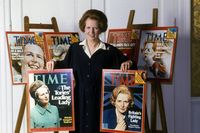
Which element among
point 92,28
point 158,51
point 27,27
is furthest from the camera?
point 27,27

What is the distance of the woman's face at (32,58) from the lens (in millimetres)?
2350

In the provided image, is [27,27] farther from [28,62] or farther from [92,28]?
[92,28]

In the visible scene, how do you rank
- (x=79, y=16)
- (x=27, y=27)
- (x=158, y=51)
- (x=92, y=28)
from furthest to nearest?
1. (x=79, y=16)
2. (x=27, y=27)
3. (x=158, y=51)
4. (x=92, y=28)

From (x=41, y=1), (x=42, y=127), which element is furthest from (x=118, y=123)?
(x=41, y=1)

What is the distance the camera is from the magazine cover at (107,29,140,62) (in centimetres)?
238

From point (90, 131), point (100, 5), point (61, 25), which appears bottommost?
point (90, 131)

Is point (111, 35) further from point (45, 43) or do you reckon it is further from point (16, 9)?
point (16, 9)

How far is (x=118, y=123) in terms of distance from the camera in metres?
1.96

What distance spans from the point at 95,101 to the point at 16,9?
1.18 metres

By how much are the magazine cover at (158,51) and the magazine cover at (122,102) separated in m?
0.41

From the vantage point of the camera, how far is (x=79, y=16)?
107 inches

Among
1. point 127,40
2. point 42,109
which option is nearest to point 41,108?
point 42,109

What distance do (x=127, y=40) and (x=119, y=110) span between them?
64 centimetres

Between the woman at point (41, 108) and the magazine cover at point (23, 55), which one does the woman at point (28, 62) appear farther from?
the woman at point (41, 108)
